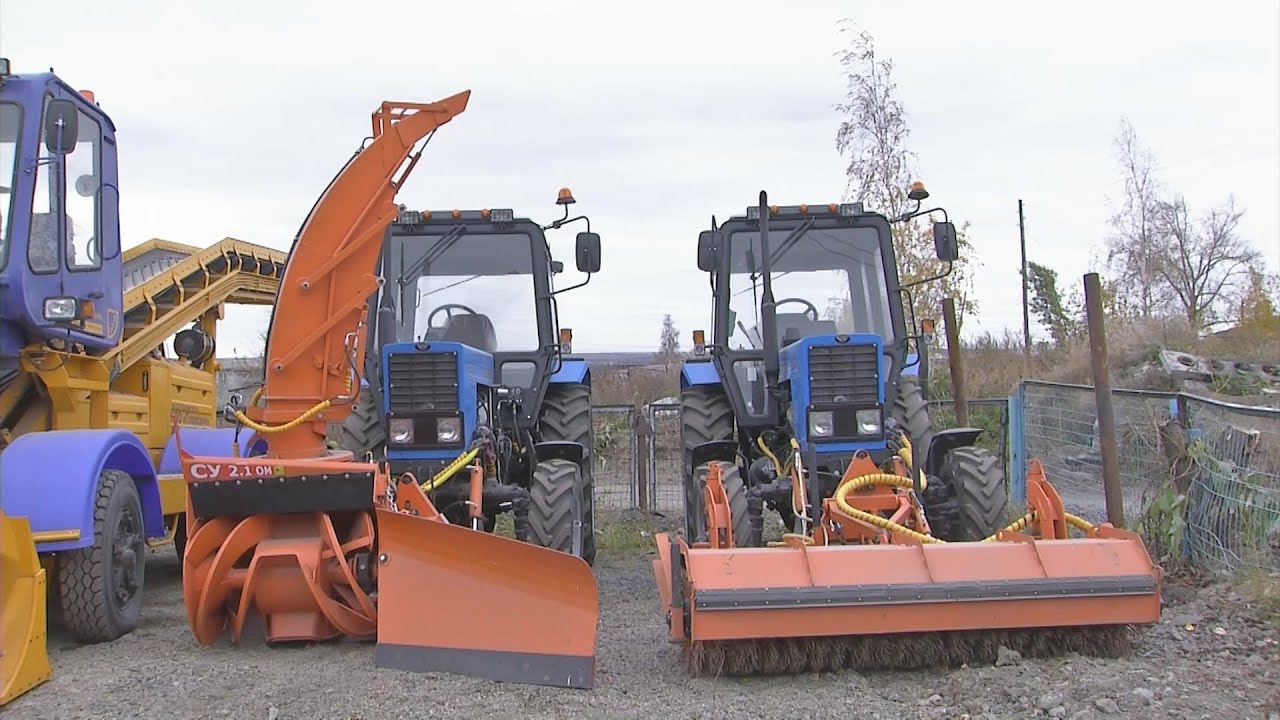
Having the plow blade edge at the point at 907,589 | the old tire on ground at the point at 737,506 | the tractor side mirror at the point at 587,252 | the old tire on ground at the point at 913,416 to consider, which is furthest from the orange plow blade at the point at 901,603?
the tractor side mirror at the point at 587,252

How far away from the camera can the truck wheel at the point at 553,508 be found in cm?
634

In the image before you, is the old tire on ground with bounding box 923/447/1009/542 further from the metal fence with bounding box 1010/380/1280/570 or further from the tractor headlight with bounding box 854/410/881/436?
the metal fence with bounding box 1010/380/1280/570

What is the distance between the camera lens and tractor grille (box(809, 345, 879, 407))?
6.26 metres

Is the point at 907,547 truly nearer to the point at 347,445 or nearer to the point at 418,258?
the point at 347,445

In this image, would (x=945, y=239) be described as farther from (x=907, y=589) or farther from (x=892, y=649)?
(x=892, y=649)

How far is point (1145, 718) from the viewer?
3799 mm

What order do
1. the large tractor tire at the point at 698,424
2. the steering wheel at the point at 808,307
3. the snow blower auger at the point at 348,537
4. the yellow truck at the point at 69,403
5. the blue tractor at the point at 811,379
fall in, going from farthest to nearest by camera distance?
the steering wheel at the point at 808,307 → the large tractor tire at the point at 698,424 → the blue tractor at the point at 811,379 → the yellow truck at the point at 69,403 → the snow blower auger at the point at 348,537

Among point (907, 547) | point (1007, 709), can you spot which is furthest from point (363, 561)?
point (1007, 709)

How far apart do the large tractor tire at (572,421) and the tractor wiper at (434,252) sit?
1.33m

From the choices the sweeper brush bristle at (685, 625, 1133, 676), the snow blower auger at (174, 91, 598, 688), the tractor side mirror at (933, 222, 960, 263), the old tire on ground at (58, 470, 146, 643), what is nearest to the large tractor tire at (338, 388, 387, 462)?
the snow blower auger at (174, 91, 598, 688)

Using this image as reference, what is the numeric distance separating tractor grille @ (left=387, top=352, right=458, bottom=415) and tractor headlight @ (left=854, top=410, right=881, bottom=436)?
2502 mm

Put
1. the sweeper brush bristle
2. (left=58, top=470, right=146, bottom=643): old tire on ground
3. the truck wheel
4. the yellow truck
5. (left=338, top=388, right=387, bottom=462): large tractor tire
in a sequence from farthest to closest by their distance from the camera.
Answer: (left=338, top=388, right=387, bottom=462): large tractor tire < the truck wheel < (left=58, top=470, right=146, bottom=643): old tire on ground < the yellow truck < the sweeper brush bristle

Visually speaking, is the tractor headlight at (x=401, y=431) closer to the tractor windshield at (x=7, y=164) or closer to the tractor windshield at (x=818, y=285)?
the tractor windshield at (x=7, y=164)

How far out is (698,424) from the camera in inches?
289
